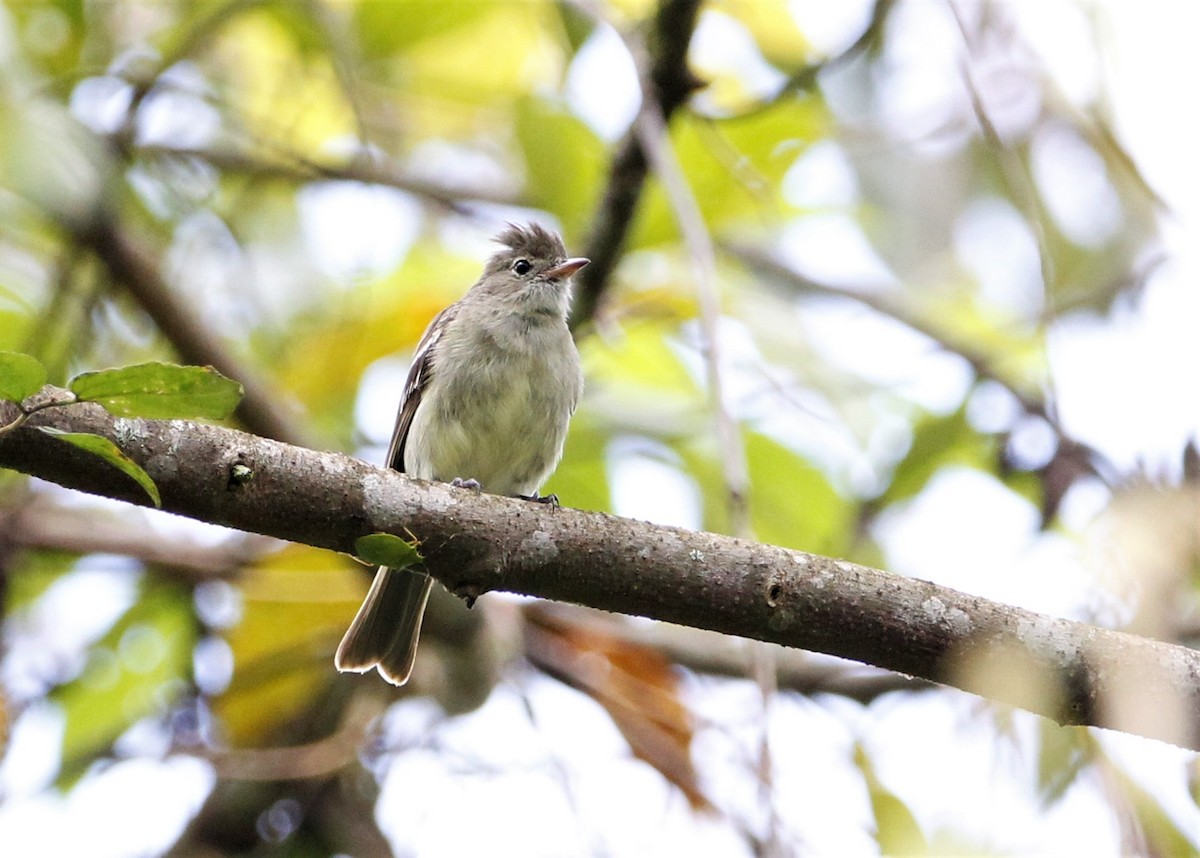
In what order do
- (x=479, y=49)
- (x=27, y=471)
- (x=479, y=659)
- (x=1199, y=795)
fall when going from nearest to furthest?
(x=27, y=471) < (x=1199, y=795) < (x=479, y=659) < (x=479, y=49)

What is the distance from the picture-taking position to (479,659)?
14.5ft

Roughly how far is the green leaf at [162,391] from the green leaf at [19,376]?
57mm

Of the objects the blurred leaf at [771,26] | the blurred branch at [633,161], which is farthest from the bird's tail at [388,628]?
the blurred leaf at [771,26]

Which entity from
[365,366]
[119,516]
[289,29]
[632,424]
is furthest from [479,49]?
[119,516]

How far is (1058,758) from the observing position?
2.96 meters

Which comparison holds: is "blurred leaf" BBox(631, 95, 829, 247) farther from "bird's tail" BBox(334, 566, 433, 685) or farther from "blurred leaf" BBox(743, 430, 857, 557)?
"bird's tail" BBox(334, 566, 433, 685)

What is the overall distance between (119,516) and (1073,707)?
3.60 m

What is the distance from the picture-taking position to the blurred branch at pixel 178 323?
13.6 ft

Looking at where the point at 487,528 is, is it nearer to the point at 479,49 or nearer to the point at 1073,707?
the point at 1073,707

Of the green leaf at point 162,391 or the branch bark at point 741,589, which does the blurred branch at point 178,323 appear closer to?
the branch bark at point 741,589

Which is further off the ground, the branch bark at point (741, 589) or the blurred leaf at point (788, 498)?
the branch bark at point (741, 589)

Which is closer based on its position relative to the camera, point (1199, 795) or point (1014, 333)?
point (1199, 795)

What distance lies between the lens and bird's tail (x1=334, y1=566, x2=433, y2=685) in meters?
4.10

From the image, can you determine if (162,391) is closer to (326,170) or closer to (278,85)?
(326,170)
